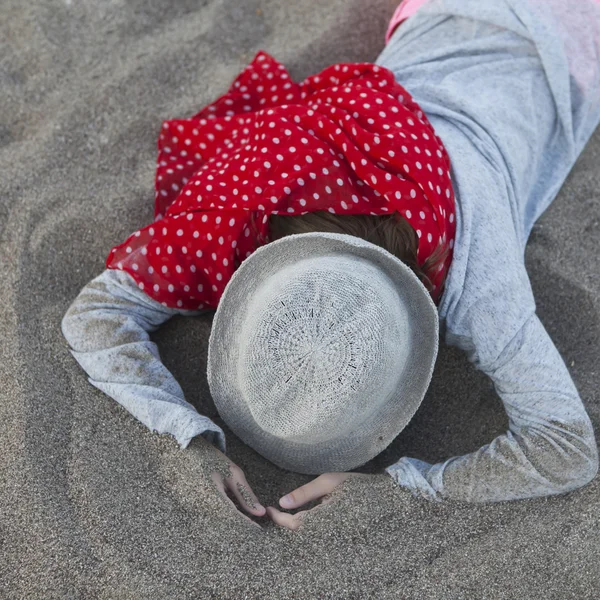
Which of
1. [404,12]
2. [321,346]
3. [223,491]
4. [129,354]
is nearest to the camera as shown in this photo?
[321,346]

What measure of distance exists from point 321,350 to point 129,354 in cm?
46

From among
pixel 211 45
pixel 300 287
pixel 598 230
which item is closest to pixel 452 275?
pixel 300 287

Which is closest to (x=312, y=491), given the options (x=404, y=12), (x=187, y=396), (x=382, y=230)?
(x=187, y=396)

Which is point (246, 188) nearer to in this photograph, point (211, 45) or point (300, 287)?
point (300, 287)

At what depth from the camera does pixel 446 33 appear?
1622 mm

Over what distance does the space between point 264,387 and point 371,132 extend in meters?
0.51

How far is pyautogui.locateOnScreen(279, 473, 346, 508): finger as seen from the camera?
1211 millimetres

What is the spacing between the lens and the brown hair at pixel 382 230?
119cm

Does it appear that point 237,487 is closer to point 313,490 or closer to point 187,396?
point 313,490

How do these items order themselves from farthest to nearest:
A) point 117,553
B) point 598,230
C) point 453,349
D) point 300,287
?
point 598,230 < point 453,349 < point 117,553 < point 300,287

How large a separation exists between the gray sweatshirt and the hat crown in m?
0.22

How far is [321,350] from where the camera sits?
961 mm

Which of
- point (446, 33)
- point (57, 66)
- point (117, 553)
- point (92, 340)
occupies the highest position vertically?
point (57, 66)

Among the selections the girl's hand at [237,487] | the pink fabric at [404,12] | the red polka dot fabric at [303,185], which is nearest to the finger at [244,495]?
the girl's hand at [237,487]
